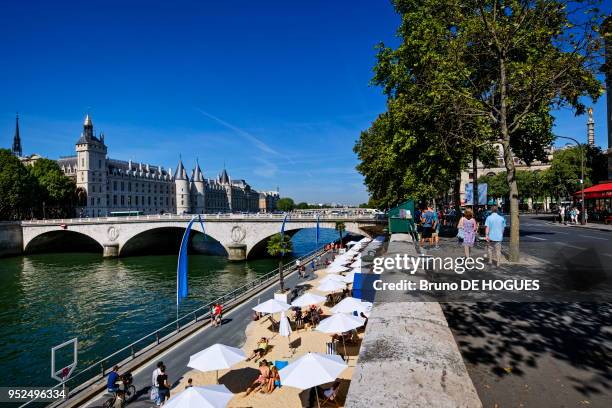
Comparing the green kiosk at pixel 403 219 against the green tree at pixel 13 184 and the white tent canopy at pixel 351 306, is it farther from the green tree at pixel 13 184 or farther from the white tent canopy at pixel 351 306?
the green tree at pixel 13 184

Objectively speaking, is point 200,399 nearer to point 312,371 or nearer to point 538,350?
point 312,371

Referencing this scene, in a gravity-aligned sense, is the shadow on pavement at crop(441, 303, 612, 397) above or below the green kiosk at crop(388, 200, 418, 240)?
below

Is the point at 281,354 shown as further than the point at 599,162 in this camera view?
No

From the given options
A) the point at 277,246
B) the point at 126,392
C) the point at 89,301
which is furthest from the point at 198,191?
the point at 126,392

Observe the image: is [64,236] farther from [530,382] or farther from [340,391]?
[530,382]

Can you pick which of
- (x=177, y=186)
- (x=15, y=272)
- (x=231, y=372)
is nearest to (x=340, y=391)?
(x=231, y=372)

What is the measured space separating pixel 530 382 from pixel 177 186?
14756 centimetres

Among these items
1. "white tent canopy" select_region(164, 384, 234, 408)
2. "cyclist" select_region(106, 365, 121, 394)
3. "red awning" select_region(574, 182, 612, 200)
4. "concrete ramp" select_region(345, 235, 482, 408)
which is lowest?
"cyclist" select_region(106, 365, 121, 394)

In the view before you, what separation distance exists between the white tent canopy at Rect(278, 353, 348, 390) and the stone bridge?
126 feet

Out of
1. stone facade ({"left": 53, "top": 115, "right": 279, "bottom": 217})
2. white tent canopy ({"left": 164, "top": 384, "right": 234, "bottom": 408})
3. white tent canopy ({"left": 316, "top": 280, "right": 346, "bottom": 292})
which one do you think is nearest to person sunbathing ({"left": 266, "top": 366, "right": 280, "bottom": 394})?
white tent canopy ({"left": 164, "top": 384, "right": 234, "bottom": 408})

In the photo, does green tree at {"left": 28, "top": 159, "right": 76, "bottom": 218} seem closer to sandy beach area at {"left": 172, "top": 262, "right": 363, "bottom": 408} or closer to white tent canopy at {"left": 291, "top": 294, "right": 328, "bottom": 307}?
sandy beach area at {"left": 172, "top": 262, "right": 363, "bottom": 408}

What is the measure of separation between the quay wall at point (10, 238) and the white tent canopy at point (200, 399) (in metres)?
80.5

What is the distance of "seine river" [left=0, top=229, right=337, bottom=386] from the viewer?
23328mm

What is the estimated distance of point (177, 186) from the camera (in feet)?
467
